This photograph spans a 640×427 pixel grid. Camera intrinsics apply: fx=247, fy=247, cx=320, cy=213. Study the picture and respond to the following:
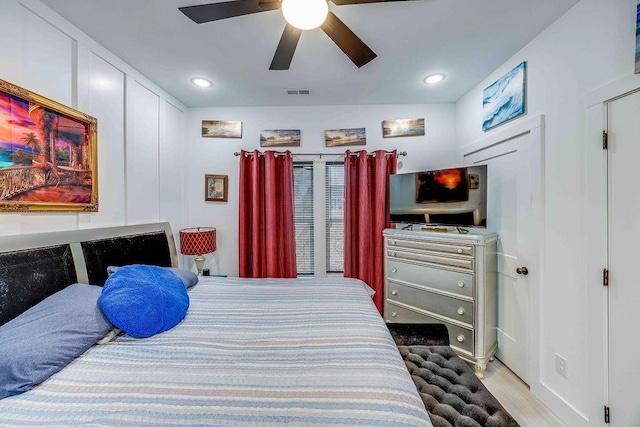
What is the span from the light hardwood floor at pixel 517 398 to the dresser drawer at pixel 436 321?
10.6 inches

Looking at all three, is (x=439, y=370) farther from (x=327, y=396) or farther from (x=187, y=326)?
(x=187, y=326)

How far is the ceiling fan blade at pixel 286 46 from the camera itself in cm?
146

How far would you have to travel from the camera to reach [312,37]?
1832 mm

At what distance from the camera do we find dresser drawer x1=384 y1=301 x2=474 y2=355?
216cm

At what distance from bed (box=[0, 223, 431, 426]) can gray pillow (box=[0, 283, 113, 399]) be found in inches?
1.9

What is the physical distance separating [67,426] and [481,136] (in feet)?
11.0

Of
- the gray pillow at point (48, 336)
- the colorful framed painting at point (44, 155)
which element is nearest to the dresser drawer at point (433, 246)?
the gray pillow at point (48, 336)

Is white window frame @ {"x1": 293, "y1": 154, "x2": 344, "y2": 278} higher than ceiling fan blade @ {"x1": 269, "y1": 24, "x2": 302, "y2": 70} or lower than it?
lower

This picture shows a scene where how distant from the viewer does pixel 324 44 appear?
1.91 m

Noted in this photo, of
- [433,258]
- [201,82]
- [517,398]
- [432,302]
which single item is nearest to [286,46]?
[201,82]

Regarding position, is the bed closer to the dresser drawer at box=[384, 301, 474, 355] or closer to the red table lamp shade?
the red table lamp shade

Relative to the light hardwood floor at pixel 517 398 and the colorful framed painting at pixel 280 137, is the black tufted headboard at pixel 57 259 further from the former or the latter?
the light hardwood floor at pixel 517 398

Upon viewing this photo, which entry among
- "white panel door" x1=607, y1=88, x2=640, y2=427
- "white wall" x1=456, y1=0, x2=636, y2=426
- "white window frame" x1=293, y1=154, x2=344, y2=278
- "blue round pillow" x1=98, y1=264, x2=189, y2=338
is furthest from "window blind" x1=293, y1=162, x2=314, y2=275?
"white panel door" x1=607, y1=88, x2=640, y2=427

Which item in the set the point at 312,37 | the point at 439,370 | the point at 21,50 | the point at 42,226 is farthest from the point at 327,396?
the point at 21,50
